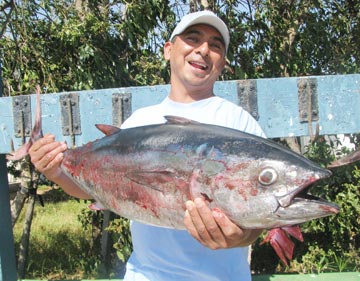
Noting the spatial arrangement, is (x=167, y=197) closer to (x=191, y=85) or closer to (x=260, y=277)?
(x=191, y=85)

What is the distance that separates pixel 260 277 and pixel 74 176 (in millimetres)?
2445

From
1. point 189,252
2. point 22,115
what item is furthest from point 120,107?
point 189,252

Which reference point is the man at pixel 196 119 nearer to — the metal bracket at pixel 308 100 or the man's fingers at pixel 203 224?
the man's fingers at pixel 203 224

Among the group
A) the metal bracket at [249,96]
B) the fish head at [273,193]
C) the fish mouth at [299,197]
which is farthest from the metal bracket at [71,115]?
the fish mouth at [299,197]

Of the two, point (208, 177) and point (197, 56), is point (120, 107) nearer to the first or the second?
point (197, 56)

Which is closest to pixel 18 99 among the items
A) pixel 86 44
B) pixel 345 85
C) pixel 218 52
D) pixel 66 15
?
pixel 86 44

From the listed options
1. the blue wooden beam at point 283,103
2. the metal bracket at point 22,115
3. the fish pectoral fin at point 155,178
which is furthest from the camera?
the metal bracket at point 22,115

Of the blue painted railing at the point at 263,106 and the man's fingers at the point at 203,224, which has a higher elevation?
the blue painted railing at the point at 263,106

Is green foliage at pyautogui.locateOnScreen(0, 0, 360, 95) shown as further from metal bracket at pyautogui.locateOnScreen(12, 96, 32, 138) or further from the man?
the man

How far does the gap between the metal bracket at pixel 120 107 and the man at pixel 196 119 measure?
115cm

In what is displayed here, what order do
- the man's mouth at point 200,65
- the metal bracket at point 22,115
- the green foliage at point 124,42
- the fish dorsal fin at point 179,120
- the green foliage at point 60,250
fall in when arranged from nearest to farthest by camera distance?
the fish dorsal fin at point 179,120
the man's mouth at point 200,65
the metal bracket at point 22,115
the green foliage at point 124,42
the green foliage at point 60,250

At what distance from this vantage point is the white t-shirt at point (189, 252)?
1729 millimetres

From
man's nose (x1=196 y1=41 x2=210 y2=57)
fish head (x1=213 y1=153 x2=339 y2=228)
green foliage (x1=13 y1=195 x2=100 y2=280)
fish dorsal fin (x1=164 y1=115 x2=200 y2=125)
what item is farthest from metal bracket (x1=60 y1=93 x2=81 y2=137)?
fish head (x1=213 y1=153 x2=339 y2=228)

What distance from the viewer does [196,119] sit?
73.4 inches
